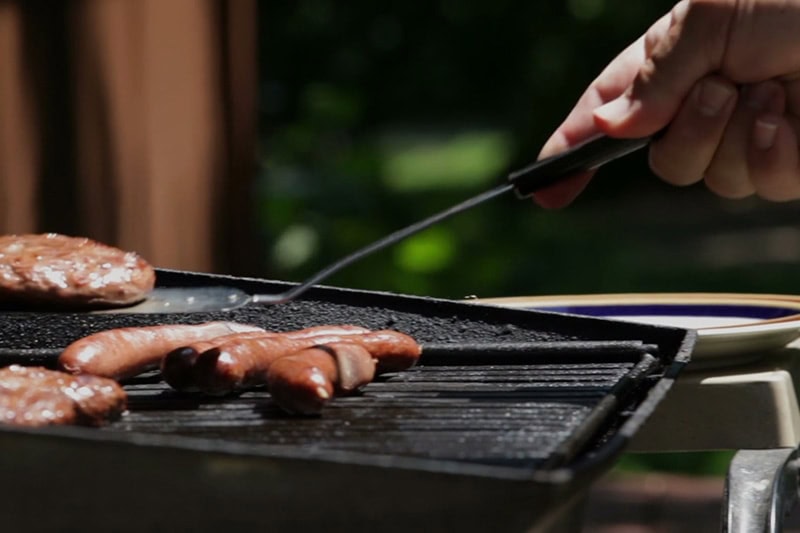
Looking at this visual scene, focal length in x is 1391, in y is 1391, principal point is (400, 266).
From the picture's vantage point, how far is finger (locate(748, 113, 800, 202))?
8.54 feet

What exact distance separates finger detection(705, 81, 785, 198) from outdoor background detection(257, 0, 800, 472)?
3298 millimetres

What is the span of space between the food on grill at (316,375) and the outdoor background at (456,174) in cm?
401

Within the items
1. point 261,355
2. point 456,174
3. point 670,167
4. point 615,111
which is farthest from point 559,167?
point 456,174

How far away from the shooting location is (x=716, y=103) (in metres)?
2.52

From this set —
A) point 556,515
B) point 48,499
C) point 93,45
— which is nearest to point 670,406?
point 556,515

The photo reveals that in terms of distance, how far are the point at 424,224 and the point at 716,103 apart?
67cm

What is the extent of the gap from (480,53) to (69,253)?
22.4 ft

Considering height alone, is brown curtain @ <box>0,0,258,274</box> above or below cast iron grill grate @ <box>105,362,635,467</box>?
above

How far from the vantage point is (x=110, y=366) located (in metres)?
2.11

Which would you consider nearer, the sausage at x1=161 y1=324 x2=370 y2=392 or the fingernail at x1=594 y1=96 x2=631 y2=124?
the sausage at x1=161 y1=324 x2=370 y2=392

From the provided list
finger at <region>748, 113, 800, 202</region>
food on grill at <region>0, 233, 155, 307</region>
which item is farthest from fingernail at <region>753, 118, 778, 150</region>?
food on grill at <region>0, 233, 155, 307</region>

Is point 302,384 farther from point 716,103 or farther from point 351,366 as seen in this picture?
point 716,103

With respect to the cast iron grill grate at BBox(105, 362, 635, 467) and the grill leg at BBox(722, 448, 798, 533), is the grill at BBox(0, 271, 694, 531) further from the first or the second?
the grill leg at BBox(722, 448, 798, 533)

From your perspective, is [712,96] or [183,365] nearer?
[183,365]
